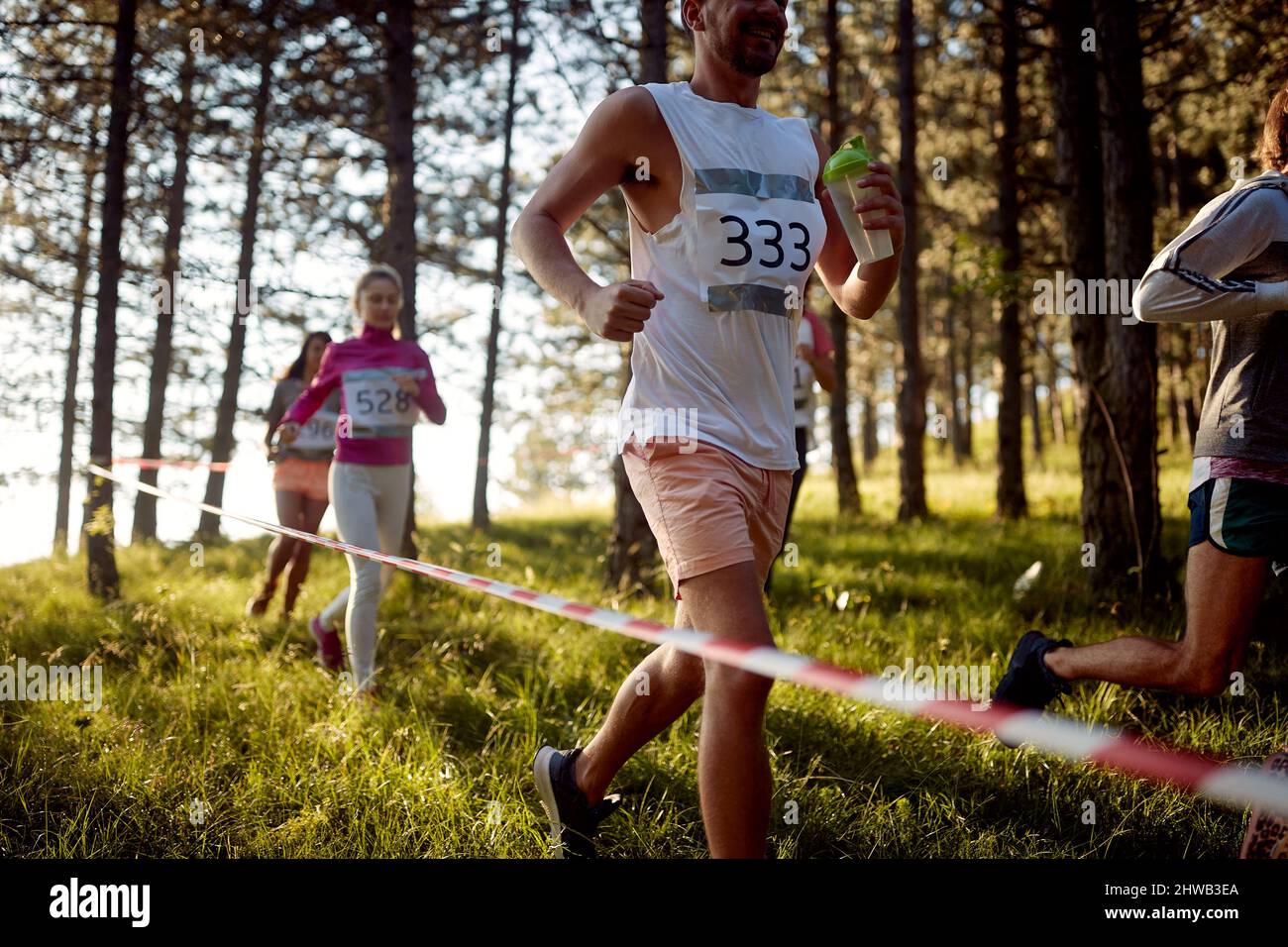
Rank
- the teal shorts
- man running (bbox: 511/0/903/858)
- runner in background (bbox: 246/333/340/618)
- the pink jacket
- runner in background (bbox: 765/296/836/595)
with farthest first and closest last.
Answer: runner in background (bbox: 246/333/340/618), runner in background (bbox: 765/296/836/595), the pink jacket, the teal shorts, man running (bbox: 511/0/903/858)

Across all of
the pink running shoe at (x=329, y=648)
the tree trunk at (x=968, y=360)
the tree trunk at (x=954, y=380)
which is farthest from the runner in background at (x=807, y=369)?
the tree trunk at (x=954, y=380)

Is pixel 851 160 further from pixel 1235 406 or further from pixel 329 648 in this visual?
pixel 329 648

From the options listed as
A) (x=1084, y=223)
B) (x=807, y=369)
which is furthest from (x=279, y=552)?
(x=1084, y=223)

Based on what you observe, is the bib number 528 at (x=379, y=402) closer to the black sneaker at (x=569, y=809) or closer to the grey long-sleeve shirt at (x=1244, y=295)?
the black sneaker at (x=569, y=809)

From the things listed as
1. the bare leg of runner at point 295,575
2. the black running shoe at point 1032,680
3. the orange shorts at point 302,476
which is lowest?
Answer: the black running shoe at point 1032,680

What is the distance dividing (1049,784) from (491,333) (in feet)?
44.1

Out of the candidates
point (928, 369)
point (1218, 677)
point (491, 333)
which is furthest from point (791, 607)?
point (928, 369)

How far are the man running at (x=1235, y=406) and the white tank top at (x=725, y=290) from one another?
50.4 inches

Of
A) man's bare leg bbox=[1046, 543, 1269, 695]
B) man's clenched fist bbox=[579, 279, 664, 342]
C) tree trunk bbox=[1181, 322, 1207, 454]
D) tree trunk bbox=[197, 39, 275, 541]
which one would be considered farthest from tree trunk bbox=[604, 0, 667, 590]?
tree trunk bbox=[1181, 322, 1207, 454]

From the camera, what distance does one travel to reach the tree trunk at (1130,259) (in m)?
5.56

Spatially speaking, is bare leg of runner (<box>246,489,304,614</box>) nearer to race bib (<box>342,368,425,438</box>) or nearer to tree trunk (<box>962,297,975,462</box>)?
race bib (<box>342,368,425,438</box>)

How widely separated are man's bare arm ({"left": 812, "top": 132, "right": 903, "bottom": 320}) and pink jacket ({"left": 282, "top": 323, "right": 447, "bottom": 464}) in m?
3.05

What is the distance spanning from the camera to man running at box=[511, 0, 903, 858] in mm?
2363

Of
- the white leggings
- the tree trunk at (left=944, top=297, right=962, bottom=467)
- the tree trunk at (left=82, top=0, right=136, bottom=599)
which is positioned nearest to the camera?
the white leggings
